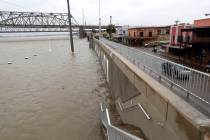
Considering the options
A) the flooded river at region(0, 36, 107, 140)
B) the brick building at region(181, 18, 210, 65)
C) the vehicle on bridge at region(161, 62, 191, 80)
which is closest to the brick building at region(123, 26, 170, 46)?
the brick building at region(181, 18, 210, 65)

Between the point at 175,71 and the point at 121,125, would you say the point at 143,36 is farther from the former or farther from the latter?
the point at 175,71

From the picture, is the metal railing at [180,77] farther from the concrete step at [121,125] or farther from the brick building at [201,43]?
the brick building at [201,43]

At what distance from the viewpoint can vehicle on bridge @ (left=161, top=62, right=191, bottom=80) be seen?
509 cm

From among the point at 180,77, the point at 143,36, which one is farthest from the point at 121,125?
the point at 143,36

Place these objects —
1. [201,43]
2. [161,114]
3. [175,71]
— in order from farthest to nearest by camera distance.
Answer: [201,43] < [175,71] < [161,114]

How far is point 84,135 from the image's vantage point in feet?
30.8

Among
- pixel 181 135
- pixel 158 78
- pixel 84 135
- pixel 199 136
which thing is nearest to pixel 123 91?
pixel 84 135

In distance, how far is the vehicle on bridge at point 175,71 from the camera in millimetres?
5086

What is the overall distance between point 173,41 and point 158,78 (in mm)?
25028

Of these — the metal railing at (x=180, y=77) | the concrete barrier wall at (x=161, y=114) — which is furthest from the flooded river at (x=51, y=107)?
the metal railing at (x=180, y=77)

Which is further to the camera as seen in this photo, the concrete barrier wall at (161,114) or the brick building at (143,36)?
the brick building at (143,36)

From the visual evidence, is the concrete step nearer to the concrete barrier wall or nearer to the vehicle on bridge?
the concrete barrier wall

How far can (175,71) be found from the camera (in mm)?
5566

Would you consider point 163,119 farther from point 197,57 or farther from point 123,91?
point 197,57
